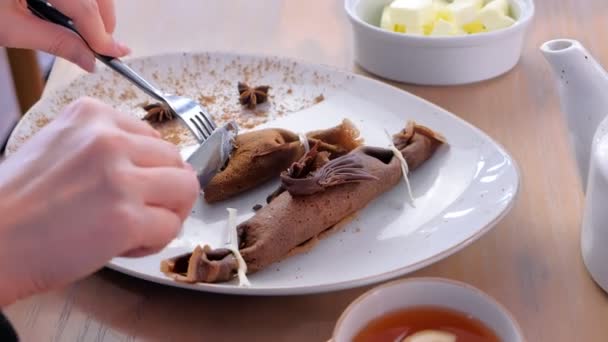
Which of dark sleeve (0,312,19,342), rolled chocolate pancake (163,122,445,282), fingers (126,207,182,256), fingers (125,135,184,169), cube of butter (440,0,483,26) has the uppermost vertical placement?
fingers (125,135,184,169)

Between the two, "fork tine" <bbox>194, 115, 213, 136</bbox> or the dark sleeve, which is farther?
"fork tine" <bbox>194, 115, 213, 136</bbox>

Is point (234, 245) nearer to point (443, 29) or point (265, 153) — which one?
point (265, 153)

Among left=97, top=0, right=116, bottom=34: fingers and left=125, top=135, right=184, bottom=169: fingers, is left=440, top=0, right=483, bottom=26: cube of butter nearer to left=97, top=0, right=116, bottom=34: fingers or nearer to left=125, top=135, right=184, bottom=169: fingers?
left=97, top=0, right=116, bottom=34: fingers

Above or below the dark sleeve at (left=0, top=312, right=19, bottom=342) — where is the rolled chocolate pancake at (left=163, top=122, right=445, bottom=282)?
below

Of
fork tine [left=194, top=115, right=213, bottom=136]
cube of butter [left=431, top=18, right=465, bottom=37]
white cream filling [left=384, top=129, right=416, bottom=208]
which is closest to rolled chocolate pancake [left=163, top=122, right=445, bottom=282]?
white cream filling [left=384, top=129, right=416, bottom=208]

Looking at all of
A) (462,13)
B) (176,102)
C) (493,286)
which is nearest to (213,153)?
(176,102)

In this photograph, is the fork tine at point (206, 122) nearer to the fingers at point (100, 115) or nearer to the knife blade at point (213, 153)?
the knife blade at point (213, 153)

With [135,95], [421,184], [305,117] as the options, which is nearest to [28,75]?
[135,95]
